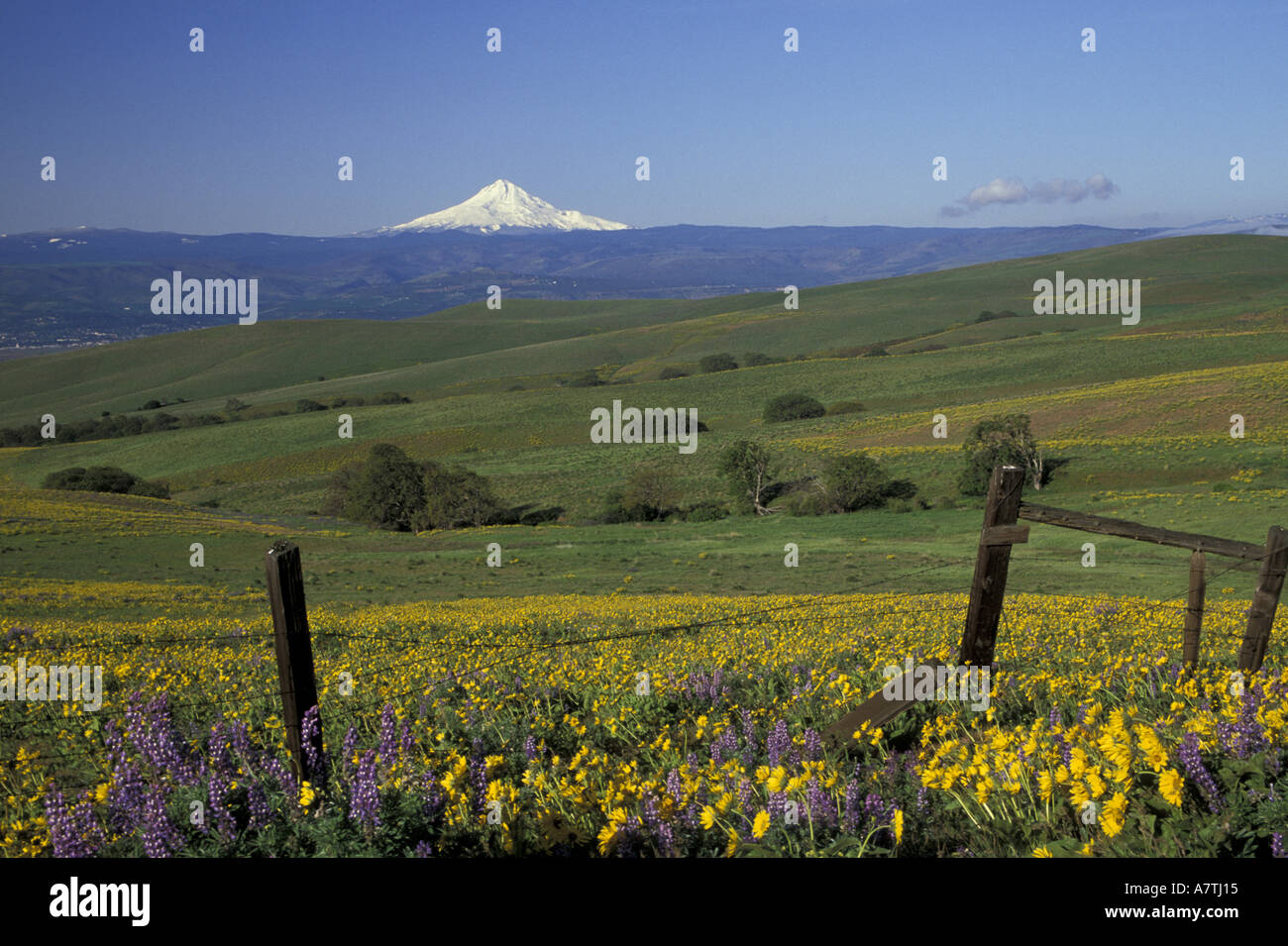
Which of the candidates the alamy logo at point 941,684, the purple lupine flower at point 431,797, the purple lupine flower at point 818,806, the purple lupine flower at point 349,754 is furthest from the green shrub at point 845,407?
the purple lupine flower at point 431,797

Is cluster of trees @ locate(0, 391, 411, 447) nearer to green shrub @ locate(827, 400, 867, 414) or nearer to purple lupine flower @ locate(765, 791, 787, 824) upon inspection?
green shrub @ locate(827, 400, 867, 414)

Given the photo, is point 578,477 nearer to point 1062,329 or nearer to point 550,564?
point 550,564

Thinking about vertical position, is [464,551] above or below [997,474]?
below

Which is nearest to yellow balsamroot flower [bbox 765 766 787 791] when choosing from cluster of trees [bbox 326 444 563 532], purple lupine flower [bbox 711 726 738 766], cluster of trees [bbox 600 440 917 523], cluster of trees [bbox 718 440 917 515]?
purple lupine flower [bbox 711 726 738 766]

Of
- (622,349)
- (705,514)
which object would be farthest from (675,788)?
(622,349)

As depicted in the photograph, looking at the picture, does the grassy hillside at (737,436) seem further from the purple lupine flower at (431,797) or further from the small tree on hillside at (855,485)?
the purple lupine flower at (431,797)
